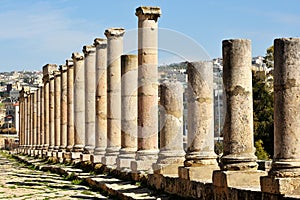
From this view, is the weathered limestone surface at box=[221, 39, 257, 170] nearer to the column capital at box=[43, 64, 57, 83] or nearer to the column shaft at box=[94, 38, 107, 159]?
the column shaft at box=[94, 38, 107, 159]

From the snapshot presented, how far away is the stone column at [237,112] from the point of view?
43.3 feet

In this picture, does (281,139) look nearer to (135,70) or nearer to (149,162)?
(149,162)

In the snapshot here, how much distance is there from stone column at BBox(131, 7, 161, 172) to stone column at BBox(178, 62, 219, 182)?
159 inches

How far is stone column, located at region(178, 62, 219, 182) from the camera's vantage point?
15.6m

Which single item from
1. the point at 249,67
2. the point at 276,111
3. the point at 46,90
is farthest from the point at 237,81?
the point at 46,90

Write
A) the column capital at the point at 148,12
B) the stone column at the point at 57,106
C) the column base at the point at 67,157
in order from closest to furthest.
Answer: the column capital at the point at 148,12 → the column base at the point at 67,157 → the stone column at the point at 57,106

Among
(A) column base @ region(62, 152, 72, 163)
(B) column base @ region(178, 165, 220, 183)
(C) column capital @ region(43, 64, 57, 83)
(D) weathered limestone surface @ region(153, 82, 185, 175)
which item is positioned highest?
(C) column capital @ region(43, 64, 57, 83)

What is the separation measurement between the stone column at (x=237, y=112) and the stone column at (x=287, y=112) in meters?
1.68

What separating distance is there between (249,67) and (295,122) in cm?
243

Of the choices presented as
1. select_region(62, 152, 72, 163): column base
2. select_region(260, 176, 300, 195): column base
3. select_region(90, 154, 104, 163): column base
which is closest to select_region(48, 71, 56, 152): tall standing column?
select_region(62, 152, 72, 163): column base

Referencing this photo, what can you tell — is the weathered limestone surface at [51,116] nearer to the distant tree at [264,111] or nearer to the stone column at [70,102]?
the stone column at [70,102]

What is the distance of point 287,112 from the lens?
37.6ft

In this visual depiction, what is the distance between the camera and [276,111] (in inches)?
460

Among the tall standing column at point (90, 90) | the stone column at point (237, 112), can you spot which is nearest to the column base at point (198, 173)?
the stone column at point (237, 112)
